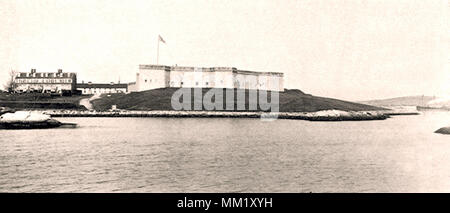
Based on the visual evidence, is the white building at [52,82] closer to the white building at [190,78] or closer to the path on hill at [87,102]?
the path on hill at [87,102]

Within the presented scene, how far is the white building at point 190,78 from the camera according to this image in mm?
48625

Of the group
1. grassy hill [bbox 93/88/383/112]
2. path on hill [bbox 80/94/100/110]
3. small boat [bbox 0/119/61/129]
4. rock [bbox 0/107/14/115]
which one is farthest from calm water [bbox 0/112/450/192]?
grassy hill [bbox 93/88/383/112]

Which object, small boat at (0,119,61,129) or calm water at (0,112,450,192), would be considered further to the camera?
small boat at (0,119,61,129)

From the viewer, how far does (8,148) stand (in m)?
11.8

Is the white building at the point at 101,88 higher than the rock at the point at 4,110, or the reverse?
the white building at the point at 101,88

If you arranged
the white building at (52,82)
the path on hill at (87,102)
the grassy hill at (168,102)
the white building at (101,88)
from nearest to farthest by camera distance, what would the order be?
the path on hill at (87,102) < the grassy hill at (168,102) < the white building at (52,82) < the white building at (101,88)

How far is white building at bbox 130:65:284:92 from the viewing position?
160 ft

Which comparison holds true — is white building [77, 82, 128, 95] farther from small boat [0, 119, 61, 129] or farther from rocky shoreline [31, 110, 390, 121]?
small boat [0, 119, 61, 129]

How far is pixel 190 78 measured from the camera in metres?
49.8

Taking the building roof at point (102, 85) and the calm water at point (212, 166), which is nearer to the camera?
the calm water at point (212, 166)

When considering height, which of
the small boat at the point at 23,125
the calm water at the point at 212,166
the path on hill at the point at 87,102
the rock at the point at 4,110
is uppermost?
the path on hill at the point at 87,102

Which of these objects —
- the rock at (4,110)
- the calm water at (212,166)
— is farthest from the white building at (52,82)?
the calm water at (212,166)

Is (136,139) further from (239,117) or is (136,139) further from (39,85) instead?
(39,85)

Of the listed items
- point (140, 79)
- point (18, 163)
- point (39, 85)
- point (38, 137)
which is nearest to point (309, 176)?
point (18, 163)
